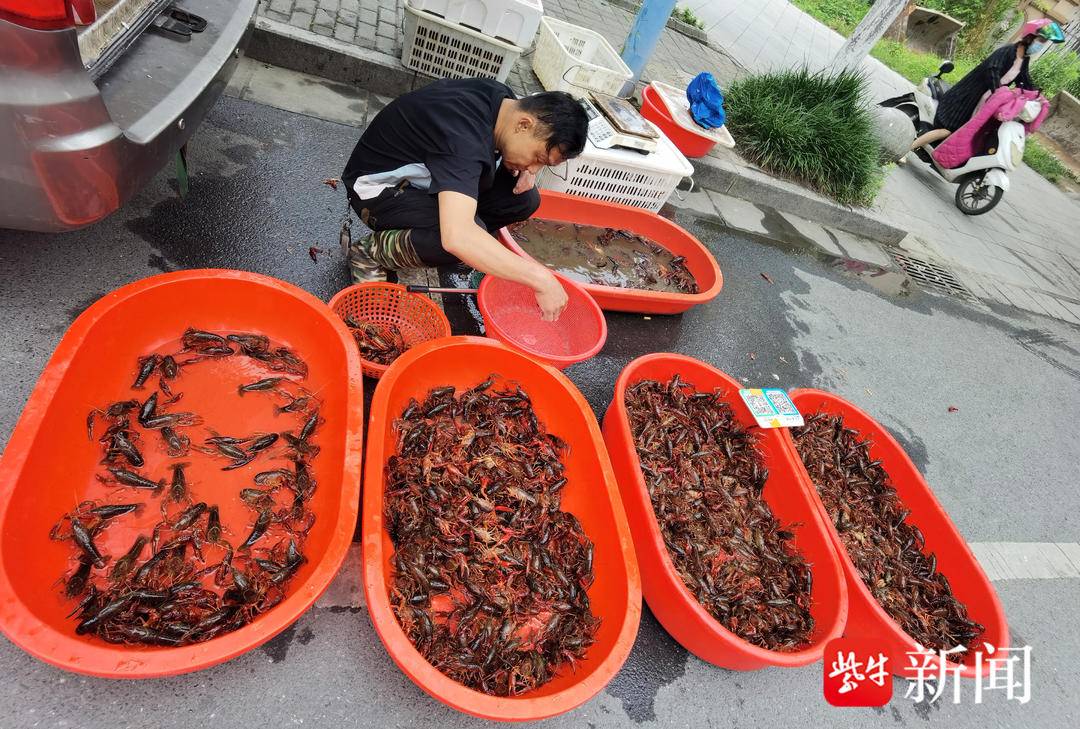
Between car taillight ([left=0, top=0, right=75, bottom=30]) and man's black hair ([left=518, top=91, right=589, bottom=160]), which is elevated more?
man's black hair ([left=518, top=91, right=589, bottom=160])

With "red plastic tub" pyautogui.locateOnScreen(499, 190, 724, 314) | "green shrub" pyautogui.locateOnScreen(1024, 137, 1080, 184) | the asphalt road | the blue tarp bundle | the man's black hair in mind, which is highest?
"green shrub" pyautogui.locateOnScreen(1024, 137, 1080, 184)

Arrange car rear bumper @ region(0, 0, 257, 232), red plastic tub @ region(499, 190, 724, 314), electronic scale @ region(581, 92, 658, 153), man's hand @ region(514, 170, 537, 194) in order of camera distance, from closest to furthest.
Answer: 1. car rear bumper @ region(0, 0, 257, 232)
2. man's hand @ region(514, 170, 537, 194)
3. red plastic tub @ region(499, 190, 724, 314)
4. electronic scale @ region(581, 92, 658, 153)

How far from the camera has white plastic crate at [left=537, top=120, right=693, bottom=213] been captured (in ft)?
15.3

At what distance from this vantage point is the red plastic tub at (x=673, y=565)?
2.44 metres

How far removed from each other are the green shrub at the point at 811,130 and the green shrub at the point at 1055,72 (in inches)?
570

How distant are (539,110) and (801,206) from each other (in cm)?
593

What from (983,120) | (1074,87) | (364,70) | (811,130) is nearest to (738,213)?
(811,130)

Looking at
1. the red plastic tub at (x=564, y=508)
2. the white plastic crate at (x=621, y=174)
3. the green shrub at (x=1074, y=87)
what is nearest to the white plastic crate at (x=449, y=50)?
the white plastic crate at (x=621, y=174)

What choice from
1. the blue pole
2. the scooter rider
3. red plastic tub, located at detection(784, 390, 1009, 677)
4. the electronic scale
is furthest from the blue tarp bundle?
the scooter rider

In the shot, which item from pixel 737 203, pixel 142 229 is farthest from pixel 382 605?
pixel 737 203

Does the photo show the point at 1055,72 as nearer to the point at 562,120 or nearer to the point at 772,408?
the point at 772,408

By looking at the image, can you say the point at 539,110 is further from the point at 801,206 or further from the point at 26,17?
the point at 801,206

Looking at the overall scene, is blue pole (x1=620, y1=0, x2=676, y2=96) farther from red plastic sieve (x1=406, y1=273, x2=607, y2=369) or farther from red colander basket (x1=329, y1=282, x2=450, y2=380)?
red colander basket (x1=329, y1=282, x2=450, y2=380)

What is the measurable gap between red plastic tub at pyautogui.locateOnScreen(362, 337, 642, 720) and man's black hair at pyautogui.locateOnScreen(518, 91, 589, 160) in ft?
3.61
